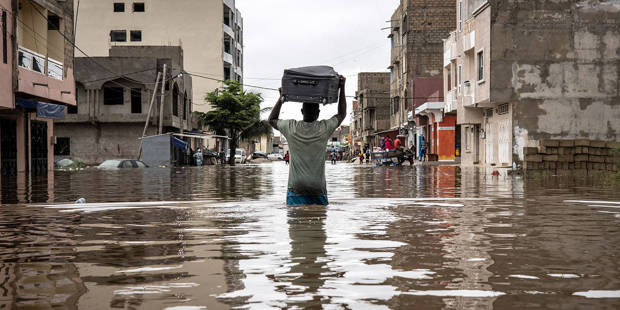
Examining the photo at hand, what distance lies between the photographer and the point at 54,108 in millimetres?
31344

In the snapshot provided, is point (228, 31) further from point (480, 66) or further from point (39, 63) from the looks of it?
point (39, 63)

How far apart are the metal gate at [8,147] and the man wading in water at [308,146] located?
22.9 metres

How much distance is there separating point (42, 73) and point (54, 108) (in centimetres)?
199

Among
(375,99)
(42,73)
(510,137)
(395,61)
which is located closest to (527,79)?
(510,137)

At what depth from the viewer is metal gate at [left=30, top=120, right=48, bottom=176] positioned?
103 ft

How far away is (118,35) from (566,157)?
59.7 metres

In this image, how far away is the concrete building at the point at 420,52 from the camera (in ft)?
201

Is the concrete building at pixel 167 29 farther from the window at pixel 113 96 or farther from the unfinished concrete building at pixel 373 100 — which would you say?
the window at pixel 113 96

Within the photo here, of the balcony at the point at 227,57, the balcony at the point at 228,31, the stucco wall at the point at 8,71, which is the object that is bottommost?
the stucco wall at the point at 8,71

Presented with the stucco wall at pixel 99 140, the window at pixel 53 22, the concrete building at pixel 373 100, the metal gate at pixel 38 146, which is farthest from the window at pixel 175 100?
the concrete building at pixel 373 100

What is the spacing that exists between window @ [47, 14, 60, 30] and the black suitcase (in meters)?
27.1

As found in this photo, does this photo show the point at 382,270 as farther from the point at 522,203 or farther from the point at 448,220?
the point at 522,203

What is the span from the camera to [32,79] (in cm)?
2844

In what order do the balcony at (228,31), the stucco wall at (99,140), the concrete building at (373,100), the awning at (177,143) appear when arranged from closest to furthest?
the awning at (177,143)
the stucco wall at (99,140)
the balcony at (228,31)
the concrete building at (373,100)
